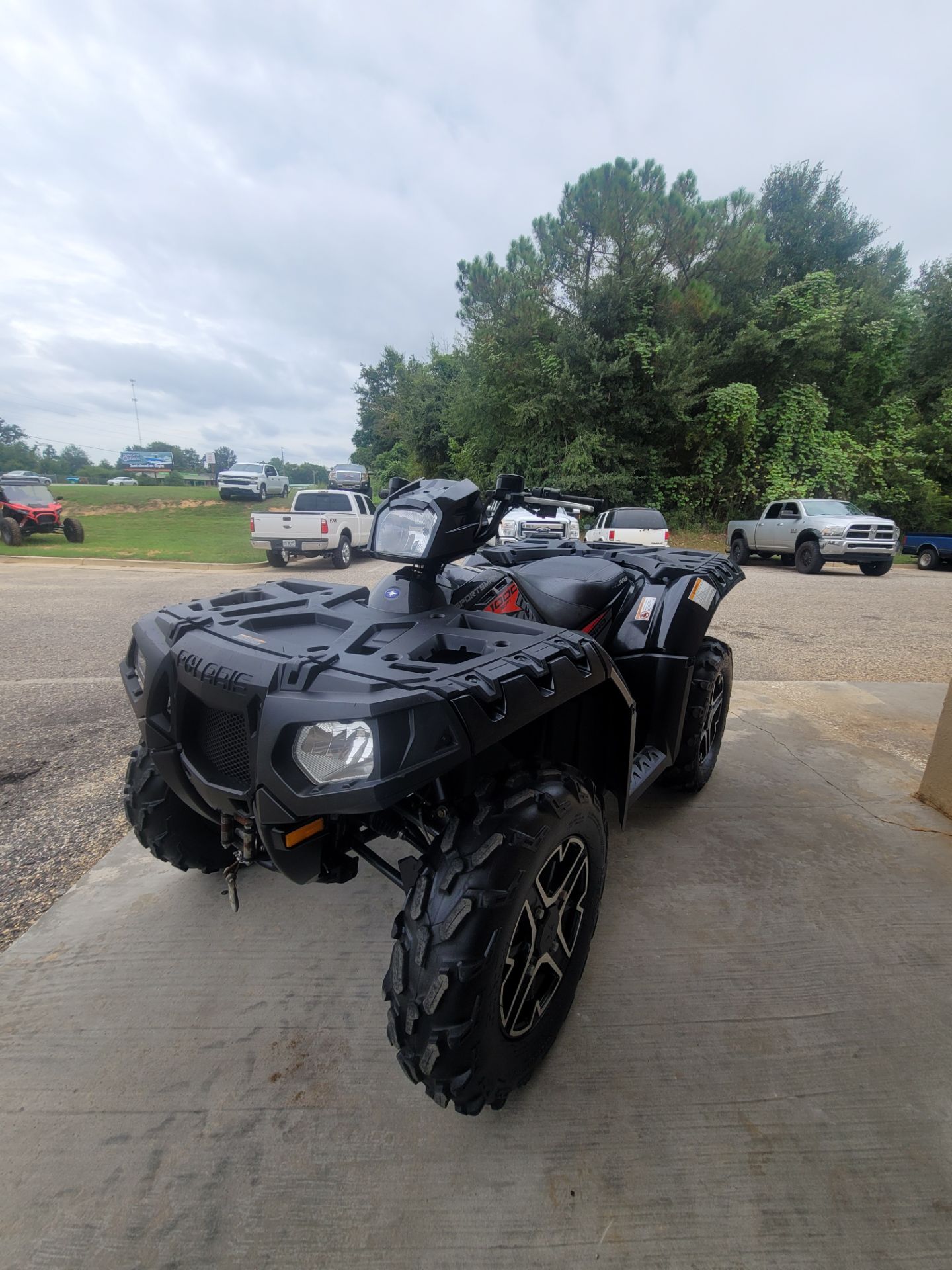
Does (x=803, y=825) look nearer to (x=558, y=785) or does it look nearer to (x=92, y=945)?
(x=558, y=785)

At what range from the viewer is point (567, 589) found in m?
2.40

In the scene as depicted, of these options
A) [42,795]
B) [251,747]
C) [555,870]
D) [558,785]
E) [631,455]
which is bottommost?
[42,795]

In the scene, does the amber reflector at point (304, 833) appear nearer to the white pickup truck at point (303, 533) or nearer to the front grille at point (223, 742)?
the front grille at point (223, 742)

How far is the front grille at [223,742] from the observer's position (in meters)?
1.55

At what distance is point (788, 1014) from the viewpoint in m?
1.86

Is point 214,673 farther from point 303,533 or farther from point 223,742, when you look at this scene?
point 303,533

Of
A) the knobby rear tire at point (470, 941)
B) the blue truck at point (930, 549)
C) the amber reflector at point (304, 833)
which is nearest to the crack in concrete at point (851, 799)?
the knobby rear tire at point (470, 941)

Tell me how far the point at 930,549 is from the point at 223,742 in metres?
19.4

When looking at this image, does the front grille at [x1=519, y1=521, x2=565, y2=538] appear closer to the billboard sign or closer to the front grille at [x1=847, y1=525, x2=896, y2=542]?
the front grille at [x1=847, y1=525, x2=896, y2=542]

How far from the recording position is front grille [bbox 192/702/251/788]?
1551 millimetres

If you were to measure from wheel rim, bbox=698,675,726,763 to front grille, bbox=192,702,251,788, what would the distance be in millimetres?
2189

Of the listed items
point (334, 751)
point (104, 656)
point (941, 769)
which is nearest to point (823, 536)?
point (941, 769)

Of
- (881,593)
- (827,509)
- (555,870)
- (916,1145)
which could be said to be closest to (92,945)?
(555,870)

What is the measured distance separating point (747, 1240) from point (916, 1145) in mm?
514
